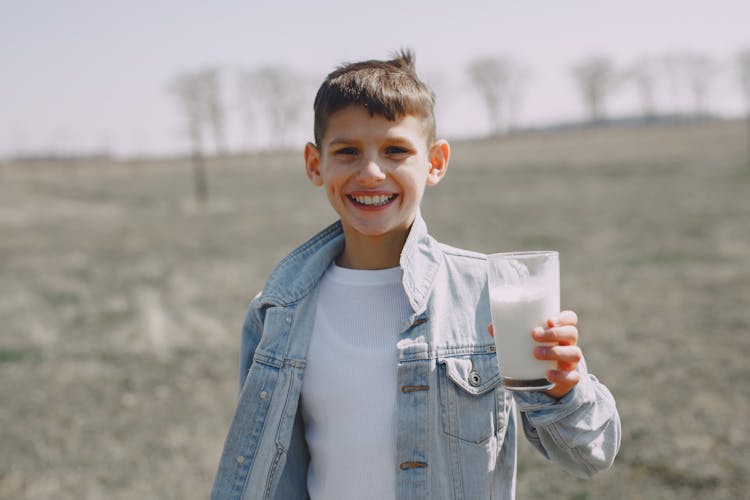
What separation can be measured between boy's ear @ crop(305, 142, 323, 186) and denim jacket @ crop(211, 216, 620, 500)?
26 cm

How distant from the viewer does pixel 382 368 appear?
1750 millimetres

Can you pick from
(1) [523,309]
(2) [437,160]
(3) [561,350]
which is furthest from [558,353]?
(2) [437,160]

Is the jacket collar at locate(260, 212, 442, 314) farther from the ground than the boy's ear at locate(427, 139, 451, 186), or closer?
closer

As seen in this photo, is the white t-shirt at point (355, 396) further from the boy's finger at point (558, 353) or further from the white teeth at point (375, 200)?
the boy's finger at point (558, 353)

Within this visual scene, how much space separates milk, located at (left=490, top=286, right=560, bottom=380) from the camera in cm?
150

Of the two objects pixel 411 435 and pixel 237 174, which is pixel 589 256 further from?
pixel 237 174

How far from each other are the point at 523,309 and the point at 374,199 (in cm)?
50

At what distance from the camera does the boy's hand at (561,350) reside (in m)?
1.46

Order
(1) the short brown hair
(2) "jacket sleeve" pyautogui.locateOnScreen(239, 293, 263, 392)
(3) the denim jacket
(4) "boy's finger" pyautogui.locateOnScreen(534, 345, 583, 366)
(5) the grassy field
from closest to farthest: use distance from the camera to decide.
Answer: (4) "boy's finger" pyautogui.locateOnScreen(534, 345, 583, 366), (3) the denim jacket, (1) the short brown hair, (2) "jacket sleeve" pyautogui.locateOnScreen(239, 293, 263, 392), (5) the grassy field

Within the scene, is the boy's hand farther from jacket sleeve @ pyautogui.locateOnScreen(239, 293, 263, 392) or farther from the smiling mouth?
jacket sleeve @ pyautogui.locateOnScreen(239, 293, 263, 392)

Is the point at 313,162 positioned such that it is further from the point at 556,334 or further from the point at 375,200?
the point at 556,334

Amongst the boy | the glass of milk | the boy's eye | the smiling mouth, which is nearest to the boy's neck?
the boy

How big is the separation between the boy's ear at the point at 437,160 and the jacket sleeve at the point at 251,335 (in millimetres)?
587

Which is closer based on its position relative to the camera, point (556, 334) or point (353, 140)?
point (556, 334)
